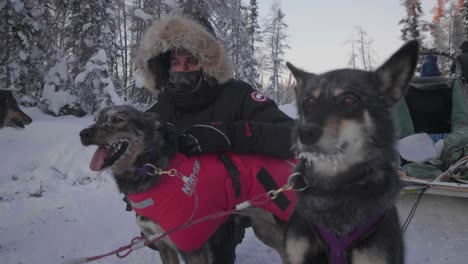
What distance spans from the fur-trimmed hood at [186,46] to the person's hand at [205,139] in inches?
31.4

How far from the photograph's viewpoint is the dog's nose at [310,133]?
207 centimetres

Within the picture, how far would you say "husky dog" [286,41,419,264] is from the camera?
7.18 ft

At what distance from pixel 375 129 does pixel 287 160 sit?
1604mm

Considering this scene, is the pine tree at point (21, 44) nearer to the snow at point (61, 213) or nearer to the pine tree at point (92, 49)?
the pine tree at point (92, 49)

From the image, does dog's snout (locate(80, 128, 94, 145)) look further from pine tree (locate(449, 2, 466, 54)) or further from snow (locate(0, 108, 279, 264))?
pine tree (locate(449, 2, 466, 54))

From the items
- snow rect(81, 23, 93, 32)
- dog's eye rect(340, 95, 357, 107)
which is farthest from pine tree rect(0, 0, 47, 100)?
dog's eye rect(340, 95, 357, 107)

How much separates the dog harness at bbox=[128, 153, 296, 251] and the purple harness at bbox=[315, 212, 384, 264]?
861 millimetres

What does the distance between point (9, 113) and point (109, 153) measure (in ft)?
16.4

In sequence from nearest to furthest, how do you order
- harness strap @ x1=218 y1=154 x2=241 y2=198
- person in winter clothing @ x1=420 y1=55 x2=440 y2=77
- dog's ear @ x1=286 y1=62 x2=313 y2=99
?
1. dog's ear @ x1=286 y1=62 x2=313 y2=99
2. harness strap @ x1=218 y1=154 x2=241 y2=198
3. person in winter clothing @ x1=420 y1=55 x2=440 y2=77

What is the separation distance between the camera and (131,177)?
3.38 metres

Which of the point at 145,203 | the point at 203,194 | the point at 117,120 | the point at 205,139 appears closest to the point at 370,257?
the point at 203,194

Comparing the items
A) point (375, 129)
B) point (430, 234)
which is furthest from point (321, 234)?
A: point (430, 234)

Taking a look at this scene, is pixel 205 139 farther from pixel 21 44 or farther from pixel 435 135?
pixel 21 44

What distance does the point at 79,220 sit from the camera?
6.05 m
